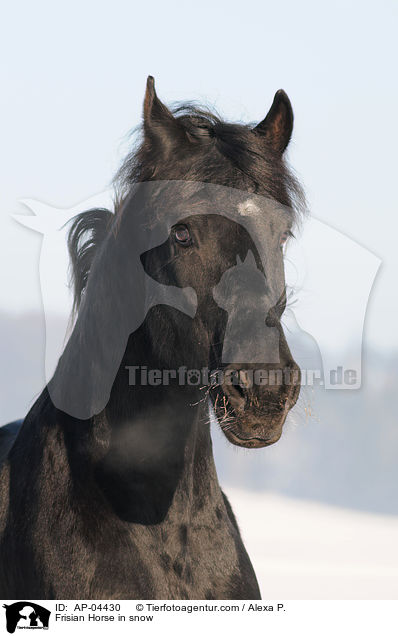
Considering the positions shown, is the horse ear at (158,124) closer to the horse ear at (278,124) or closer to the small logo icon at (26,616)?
the horse ear at (278,124)

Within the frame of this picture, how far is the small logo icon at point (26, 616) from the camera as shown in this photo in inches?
192

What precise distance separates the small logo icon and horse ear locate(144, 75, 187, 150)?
292cm

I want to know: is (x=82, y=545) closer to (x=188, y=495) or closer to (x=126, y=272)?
(x=188, y=495)

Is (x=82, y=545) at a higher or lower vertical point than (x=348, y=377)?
lower

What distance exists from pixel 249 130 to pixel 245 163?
0.48 metres

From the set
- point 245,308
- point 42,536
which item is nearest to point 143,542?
point 42,536

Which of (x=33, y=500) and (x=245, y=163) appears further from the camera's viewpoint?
(x=33, y=500)

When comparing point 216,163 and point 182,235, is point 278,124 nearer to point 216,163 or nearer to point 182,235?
point 216,163

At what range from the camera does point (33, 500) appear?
5.12 meters

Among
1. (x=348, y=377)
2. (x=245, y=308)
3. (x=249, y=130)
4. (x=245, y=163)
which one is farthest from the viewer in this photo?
(x=348, y=377)

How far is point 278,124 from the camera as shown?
5.32 meters

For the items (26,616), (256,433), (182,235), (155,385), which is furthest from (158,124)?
(26,616)

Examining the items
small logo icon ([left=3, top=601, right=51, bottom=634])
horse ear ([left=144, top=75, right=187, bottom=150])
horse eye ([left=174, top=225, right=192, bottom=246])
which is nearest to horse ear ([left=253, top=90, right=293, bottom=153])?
horse ear ([left=144, top=75, right=187, bottom=150])

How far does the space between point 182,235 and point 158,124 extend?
828mm
